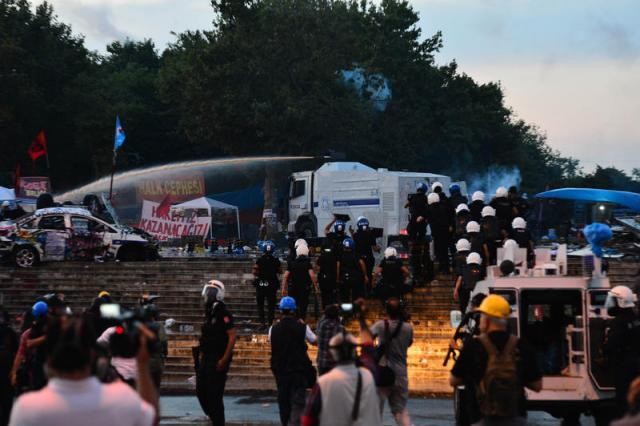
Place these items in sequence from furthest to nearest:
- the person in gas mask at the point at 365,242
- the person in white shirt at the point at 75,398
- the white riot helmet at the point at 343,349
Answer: the person in gas mask at the point at 365,242
the white riot helmet at the point at 343,349
the person in white shirt at the point at 75,398

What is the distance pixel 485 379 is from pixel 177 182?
150ft

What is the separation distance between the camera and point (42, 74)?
62.4 metres

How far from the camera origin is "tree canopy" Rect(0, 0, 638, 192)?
55.8 metres

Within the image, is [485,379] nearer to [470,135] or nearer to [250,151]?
[250,151]

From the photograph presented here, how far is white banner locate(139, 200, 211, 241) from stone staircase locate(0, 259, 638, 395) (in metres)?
7.04

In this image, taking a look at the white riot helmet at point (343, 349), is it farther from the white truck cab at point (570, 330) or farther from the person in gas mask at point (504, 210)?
the person in gas mask at point (504, 210)

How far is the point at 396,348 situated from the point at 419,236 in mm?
11768

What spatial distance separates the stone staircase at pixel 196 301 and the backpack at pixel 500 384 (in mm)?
11824

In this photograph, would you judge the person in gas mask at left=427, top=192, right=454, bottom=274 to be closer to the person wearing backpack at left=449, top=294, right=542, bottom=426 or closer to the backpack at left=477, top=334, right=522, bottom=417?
the person wearing backpack at left=449, top=294, right=542, bottom=426

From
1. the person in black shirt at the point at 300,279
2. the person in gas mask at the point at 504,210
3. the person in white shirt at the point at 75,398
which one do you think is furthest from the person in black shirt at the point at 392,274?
the person in white shirt at the point at 75,398

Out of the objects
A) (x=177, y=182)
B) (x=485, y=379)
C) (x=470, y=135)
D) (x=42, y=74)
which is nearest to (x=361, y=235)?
(x=485, y=379)

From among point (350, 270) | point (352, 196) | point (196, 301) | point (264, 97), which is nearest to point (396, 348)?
point (350, 270)

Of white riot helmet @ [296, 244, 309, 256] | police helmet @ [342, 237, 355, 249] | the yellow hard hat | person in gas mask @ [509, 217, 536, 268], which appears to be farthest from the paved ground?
the yellow hard hat

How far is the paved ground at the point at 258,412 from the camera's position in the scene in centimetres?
1612
